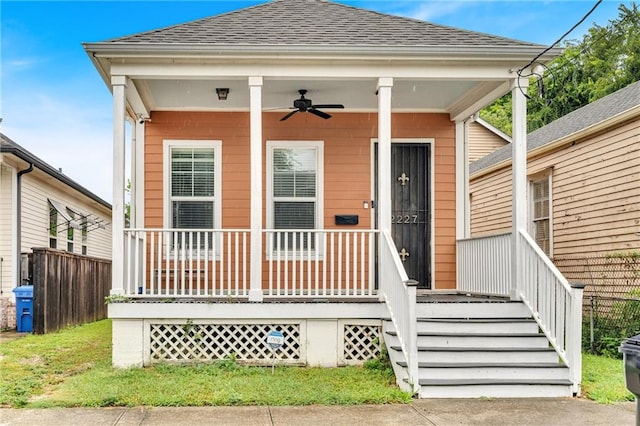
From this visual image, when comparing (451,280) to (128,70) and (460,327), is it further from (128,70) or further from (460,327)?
(128,70)

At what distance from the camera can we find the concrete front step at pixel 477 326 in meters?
6.86

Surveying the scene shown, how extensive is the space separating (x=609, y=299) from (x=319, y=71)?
16.0 ft

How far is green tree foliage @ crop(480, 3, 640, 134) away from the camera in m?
24.5

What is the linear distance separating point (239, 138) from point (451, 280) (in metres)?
3.69

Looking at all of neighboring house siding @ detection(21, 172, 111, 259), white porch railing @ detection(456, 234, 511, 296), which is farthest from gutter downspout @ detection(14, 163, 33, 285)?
white porch railing @ detection(456, 234, 511, 296)

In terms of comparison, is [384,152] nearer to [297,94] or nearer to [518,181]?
[518,181]

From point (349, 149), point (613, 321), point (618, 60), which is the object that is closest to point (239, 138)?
point (349, 149)

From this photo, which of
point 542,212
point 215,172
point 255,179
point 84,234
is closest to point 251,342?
point 255,179

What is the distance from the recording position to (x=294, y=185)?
9.11 m

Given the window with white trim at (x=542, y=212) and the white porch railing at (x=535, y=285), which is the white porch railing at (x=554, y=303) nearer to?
the white porch railing at (x=535, y=285)

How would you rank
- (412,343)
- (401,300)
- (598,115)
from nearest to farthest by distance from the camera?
1. (412,343)
2. (401,300)
3. (598,115)

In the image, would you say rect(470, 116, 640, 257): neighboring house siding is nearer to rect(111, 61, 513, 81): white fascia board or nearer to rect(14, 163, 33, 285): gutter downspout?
rect(111, 61, 513, 81): white fascia board

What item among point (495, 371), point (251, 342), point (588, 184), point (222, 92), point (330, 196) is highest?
point (222, 92)

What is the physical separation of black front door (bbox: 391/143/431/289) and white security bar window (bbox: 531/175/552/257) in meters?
3.19
